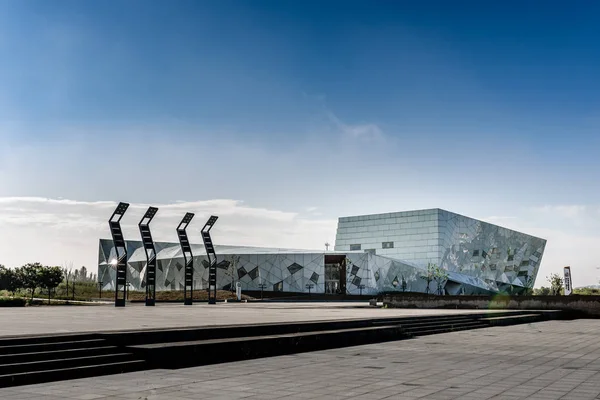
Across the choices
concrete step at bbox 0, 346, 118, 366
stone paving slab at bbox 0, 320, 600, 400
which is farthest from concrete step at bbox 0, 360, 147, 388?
concrete step at bbox 0, 346, 118, 366

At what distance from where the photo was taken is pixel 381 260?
116m

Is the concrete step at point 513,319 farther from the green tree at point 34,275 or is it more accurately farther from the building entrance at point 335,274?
the building entrance at point 335,274

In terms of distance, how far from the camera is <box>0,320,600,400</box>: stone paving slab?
30.2 feet

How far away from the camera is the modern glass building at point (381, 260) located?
112000 mm

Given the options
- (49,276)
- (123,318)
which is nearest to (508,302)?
(123,318)

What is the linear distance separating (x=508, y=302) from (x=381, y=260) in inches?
2935

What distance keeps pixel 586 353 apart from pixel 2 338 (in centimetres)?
1501

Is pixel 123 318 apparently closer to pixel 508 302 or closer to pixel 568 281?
pixel 508 302

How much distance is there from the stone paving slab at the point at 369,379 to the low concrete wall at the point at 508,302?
85.4ft

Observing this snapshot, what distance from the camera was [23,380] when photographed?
1002cm

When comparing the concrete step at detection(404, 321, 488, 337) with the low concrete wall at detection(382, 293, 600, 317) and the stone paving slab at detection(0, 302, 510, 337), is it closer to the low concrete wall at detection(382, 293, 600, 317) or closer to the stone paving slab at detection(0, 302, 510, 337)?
the stone paving slab at detection(0, 302, 510, 337)

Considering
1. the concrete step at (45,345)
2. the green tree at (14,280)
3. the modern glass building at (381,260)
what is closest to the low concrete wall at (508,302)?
the concrete step at (45,345)

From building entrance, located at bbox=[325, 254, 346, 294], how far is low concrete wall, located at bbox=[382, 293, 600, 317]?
62.1 m

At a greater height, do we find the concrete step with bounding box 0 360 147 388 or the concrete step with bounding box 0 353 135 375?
the concrete step with bounding box 0 353 135 375
